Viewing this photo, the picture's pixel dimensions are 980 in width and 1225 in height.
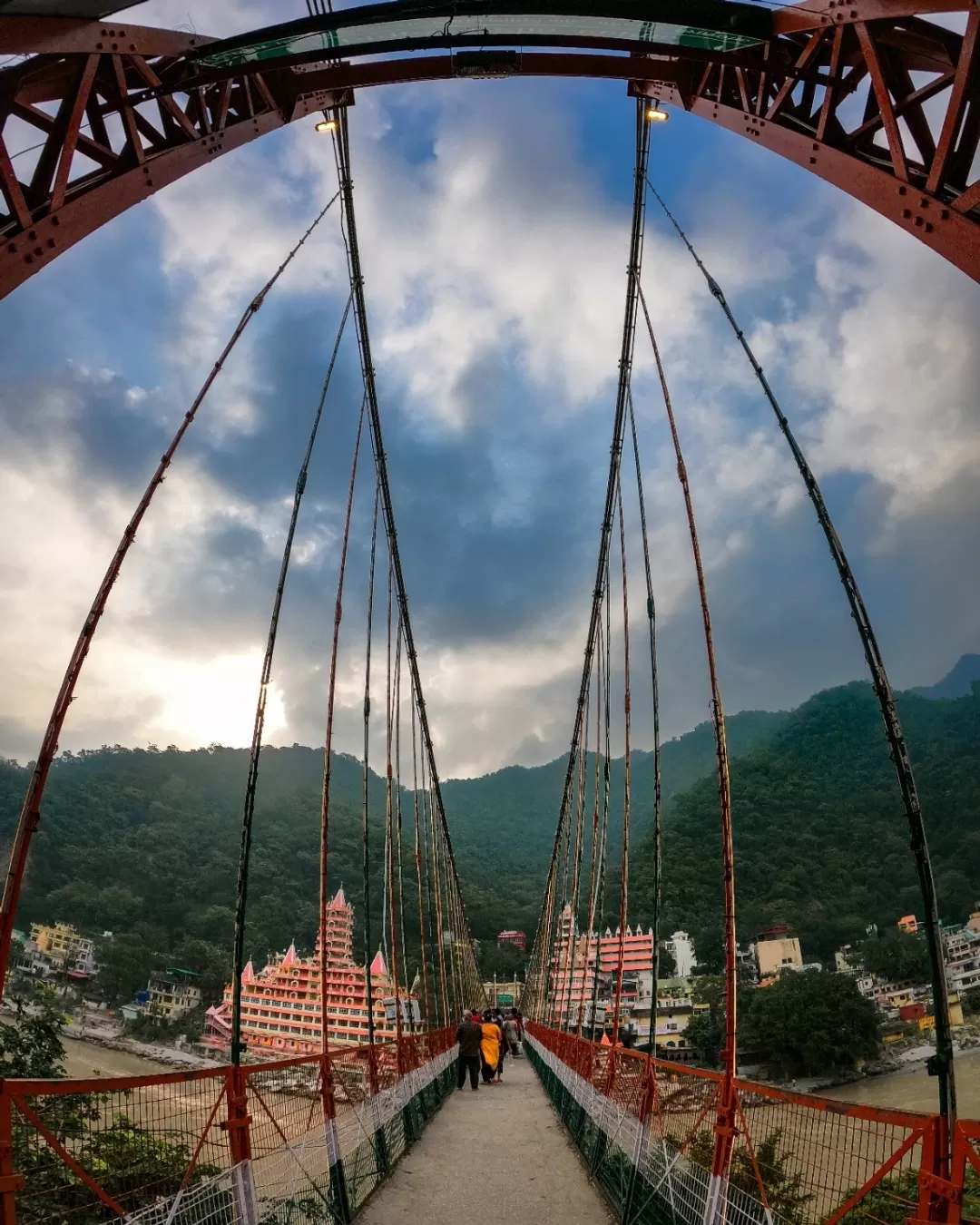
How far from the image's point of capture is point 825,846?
186 feet

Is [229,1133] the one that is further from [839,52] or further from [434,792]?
[434,792]

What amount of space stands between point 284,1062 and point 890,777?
67.8 metres

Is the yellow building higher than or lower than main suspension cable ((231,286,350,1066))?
lower

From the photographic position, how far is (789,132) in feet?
12.4

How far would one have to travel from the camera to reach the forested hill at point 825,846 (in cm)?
4953

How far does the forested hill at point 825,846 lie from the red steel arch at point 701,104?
44.6 meters

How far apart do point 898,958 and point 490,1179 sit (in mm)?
48034

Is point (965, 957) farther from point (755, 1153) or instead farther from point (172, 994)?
point (755, 1153)

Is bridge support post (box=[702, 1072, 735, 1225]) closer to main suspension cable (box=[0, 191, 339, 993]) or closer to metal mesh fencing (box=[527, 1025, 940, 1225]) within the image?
metal mesh fencing (box=[527, 1025, 940, 1225])

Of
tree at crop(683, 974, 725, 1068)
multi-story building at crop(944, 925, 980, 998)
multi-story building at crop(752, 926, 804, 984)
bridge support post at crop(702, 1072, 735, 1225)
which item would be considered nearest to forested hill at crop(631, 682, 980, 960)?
multi-story building at crop(752, 926, 804, 984)

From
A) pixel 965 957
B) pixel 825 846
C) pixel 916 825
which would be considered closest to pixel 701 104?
pixel 916 825

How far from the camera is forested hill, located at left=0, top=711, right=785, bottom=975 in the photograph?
192 ft

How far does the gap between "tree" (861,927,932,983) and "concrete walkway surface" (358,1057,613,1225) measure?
4457cm

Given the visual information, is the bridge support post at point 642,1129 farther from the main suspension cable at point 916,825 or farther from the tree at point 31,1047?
the tree at point 31,1047
